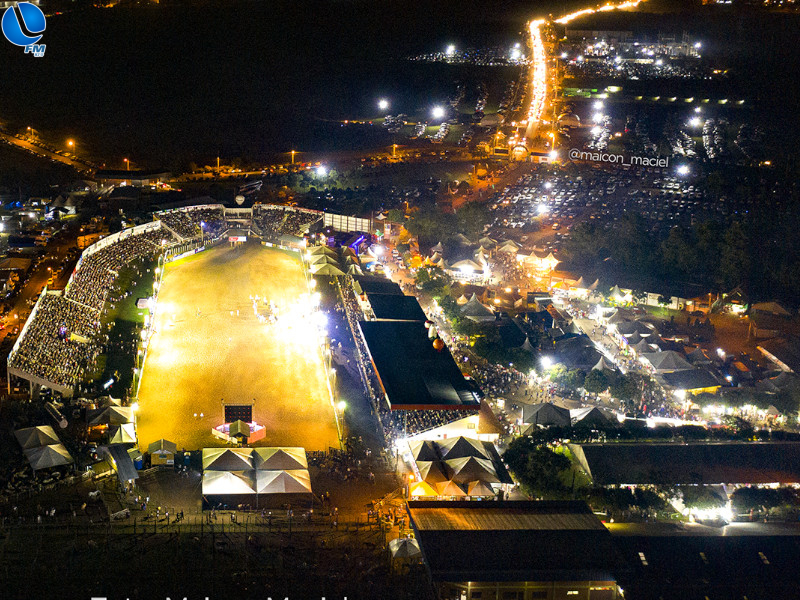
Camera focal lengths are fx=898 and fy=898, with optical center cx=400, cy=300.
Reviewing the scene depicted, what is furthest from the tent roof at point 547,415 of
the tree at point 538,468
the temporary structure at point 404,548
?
the temporary structure at point 404,548

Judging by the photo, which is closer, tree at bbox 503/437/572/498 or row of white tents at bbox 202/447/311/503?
row of white tents at bbox 202/447/311/503

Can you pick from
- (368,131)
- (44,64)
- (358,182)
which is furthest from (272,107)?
(358,182)

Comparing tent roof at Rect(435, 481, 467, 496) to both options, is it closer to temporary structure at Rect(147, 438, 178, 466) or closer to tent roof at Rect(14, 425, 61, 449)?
temporary structure at Rect(147, 438, 178, 466)

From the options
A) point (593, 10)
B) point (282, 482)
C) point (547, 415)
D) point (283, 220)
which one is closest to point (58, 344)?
point (282, 482)

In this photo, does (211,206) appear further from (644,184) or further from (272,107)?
(272,107)

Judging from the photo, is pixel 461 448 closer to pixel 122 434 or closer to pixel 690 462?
pixel 690 462

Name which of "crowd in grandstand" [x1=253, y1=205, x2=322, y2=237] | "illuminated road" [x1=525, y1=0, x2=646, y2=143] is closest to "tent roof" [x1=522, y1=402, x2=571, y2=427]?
"crowd in grandstand" [x1=253, y1=205, x2=322, y2=237]
